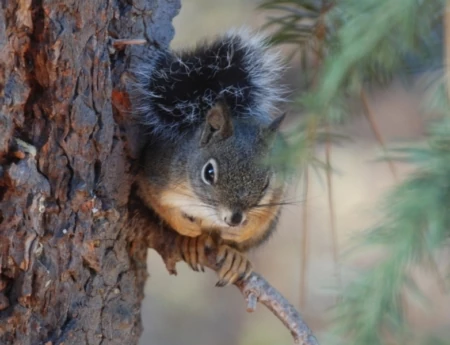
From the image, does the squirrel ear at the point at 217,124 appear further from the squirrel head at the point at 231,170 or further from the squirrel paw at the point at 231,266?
the squirrel paw at the point at 231,266

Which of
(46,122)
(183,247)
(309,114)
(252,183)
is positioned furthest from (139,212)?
(309,114)

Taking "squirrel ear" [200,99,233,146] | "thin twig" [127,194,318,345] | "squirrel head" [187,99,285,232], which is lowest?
"thin twig" [127,194,318,345]

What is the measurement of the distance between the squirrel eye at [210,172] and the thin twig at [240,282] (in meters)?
0.13

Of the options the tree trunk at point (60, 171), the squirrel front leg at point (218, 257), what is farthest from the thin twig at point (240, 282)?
the tree trunk at point (60, 171)

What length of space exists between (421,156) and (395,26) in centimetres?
11

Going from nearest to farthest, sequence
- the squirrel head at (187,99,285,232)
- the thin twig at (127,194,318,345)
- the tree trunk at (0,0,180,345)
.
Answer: the tree trunk at (0,0,180,345)
the thin twig at (127,194,318,345)
the squirrel head at (187,99,285,232)

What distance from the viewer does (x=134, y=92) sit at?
52.5 inches

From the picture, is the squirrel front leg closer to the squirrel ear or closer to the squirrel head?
the squirrel head

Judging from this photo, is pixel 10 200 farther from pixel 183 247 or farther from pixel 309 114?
pixel 309 114

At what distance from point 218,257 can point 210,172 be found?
0.18 meters

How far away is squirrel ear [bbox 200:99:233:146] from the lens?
142 centimetres

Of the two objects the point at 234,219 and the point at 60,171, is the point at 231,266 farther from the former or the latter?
the point at 60,171

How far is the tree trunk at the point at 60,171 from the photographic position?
3.50 feet

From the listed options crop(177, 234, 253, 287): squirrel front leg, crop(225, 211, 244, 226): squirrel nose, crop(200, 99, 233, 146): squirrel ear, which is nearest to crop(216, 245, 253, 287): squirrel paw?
crop(177, 234, 253, 287): squirrel front leg
